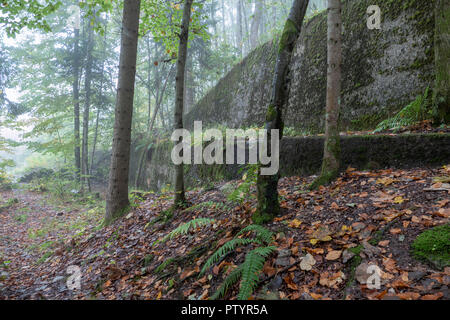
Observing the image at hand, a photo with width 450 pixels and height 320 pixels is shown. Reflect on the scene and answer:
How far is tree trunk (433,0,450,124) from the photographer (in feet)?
12.5

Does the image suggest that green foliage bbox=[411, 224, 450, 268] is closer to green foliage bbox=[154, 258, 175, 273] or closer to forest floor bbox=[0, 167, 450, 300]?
forest floor bbox=[0, 167, 450, 300]

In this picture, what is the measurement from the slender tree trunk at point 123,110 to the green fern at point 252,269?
13.5 ft

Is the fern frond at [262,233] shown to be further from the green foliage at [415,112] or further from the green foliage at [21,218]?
the green foliage at [21,218]

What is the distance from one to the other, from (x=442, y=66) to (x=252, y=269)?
13.7ft

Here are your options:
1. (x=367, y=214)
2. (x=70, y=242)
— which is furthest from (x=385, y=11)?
(x=70, y=242)

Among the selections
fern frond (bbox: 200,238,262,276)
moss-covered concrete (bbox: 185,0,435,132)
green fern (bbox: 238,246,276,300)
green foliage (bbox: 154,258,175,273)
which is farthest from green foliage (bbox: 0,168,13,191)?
green fern (bbox: 238,246,276,300)

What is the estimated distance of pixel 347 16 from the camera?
6305 mm

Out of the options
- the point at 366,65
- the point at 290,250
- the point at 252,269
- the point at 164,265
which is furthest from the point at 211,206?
the point at 366,65

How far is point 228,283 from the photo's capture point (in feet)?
7.59

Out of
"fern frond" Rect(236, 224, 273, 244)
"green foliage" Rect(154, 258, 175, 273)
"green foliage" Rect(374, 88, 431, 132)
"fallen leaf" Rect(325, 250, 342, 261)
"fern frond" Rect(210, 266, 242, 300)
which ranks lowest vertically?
"green foliage" Rect(154, 258, 175, 273)

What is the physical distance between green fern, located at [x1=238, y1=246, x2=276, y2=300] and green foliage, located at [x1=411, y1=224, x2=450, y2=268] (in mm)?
1180

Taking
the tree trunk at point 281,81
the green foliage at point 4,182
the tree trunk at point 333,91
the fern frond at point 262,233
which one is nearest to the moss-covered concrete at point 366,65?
the tree trunk at point 281,81

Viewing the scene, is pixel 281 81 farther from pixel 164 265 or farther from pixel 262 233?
pixel 164 265
